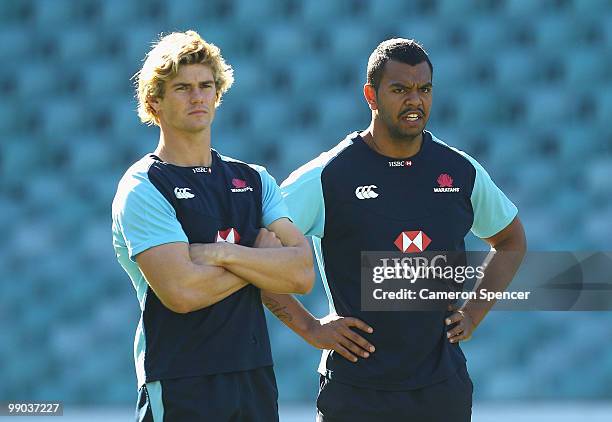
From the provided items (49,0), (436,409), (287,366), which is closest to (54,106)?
(49,0)

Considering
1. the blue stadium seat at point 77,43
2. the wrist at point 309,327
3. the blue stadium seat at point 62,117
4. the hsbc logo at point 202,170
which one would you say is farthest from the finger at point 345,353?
the blue stadium seat at point 77,43

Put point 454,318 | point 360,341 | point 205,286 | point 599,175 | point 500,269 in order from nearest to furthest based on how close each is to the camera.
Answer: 1. point 205,286
2. point 360,341
3. point 454,318
4. point 500,269
5. point 599,175

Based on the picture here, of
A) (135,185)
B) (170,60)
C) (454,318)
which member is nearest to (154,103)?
(170,60)

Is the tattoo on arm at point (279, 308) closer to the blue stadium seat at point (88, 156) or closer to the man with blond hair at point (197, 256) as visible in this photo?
the man with blond hair at point (197, 256)

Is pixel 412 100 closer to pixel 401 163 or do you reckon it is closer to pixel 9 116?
pixel 401 163

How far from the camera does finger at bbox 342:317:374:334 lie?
333cm

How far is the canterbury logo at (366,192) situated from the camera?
11.2ft

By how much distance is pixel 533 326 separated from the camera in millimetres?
4797

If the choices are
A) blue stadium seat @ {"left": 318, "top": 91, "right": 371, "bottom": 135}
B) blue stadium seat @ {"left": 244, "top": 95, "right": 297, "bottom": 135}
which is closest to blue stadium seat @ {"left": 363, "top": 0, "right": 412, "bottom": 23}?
blue stadium seat @ {"left": 318, "top": 91, "right": 371, "bottom": 135}

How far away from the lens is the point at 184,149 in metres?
3.07

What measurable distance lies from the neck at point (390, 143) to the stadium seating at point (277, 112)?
4.46 feet

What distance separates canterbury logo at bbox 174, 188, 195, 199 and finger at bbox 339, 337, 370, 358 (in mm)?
648

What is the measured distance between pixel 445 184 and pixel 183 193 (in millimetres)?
839

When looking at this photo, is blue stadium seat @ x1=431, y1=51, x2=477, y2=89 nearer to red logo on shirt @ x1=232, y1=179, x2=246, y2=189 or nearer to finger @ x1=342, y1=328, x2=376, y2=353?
finger @ x1=342, y1=328, x2=376, y2=353
